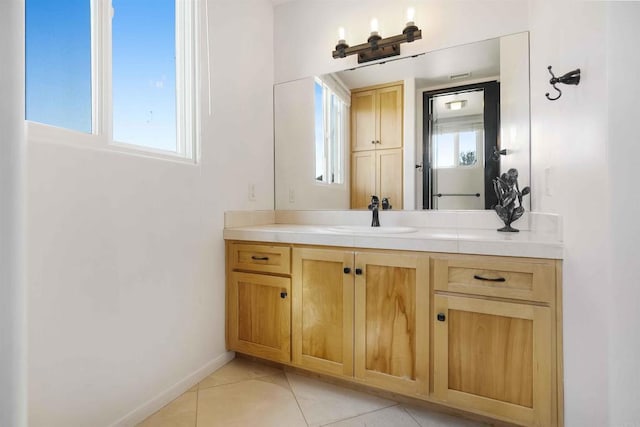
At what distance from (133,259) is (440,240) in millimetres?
1372

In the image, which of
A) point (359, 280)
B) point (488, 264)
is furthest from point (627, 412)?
point (359, 280)

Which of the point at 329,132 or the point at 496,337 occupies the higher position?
the point at 329,132

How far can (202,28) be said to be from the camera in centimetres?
179

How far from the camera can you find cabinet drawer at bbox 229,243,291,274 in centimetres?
176

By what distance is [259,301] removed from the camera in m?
1.83

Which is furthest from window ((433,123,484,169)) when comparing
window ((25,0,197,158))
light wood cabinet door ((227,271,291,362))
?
window ((25,0,197,158))

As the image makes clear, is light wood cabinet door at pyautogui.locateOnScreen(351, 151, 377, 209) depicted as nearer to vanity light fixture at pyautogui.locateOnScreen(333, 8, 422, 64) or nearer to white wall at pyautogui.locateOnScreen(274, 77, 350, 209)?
white wall at pyautogui.locateOnScreen(274, 77, 350, 209)

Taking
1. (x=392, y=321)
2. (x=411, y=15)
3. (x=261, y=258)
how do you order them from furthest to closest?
(x=411, y=15) < (x=261, y=258) < (x=392, y=321)

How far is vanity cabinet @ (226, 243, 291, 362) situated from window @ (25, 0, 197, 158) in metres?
0.72

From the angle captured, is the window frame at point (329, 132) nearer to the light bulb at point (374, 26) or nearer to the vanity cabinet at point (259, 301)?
the light bulb at point (374, 26)

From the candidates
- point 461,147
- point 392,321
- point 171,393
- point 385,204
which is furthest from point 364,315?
point 461,147

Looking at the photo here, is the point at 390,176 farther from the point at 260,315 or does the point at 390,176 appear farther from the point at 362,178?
the point at 260,315

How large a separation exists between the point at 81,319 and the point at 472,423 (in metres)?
1.72

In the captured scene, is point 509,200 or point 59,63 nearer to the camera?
point 59,63
